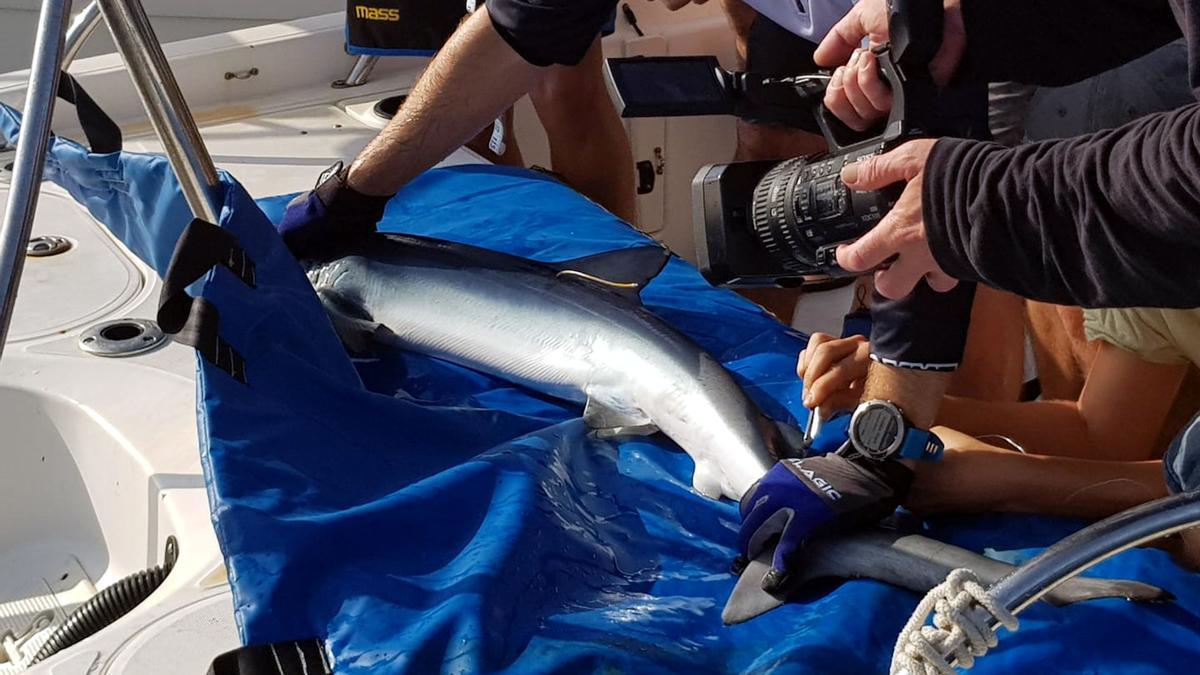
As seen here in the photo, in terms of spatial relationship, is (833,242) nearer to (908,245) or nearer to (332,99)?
(908,245)

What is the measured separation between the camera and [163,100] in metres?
1.71

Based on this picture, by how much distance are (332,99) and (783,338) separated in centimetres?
188

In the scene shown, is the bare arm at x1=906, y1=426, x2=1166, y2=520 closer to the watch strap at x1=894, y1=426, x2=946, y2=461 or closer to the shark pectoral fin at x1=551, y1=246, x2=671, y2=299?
the watch strap at x1=894, y1=426, x2=946, y2=461

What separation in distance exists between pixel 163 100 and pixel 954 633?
1.32 metres

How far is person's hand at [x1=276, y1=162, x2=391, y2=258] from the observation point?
2.22 metres

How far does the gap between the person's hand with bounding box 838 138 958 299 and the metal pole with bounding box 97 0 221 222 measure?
99 centimetres

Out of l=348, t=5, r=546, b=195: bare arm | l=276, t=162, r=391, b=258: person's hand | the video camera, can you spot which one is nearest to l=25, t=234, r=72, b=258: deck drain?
l=276, t=162, r=391, b=258: person's hand

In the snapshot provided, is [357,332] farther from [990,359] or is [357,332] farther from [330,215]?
[990,359]

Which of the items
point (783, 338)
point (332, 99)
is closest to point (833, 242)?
point (783, 338)

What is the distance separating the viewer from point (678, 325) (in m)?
2.20

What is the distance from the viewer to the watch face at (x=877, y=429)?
1.56 metres

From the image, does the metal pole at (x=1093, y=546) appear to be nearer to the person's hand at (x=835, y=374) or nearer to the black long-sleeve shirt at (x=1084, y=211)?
the black long-sleeve shirt at (x=1084, y=211)

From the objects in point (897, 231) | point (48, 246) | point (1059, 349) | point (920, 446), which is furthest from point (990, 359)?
point (48, 246)

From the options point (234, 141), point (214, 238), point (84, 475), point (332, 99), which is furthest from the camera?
point (332, 99)
